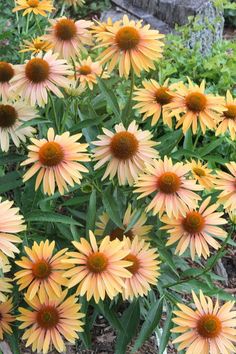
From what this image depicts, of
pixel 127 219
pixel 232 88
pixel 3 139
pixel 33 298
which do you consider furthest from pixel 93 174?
pixel 232 88

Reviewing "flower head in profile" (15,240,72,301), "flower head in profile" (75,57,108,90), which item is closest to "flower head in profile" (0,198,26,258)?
"flower head in profile" (15,240,72,301)

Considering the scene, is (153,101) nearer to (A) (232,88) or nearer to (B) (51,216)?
(B) (51,216)

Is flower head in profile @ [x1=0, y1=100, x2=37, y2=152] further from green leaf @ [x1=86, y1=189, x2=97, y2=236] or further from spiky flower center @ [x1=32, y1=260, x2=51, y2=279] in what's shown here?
spiky flower center @ [x1=32, y1=260, x2=51, y2=279]

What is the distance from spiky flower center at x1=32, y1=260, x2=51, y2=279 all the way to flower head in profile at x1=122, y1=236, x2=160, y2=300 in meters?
0.23

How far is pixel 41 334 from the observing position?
1755mm

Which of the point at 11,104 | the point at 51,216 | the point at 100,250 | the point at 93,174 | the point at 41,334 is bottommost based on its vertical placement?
the point at 41,334

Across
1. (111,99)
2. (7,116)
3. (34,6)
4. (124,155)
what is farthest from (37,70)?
(34,6)

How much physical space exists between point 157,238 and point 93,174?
1.02 feet

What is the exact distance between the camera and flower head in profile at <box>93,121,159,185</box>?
190 centimetres

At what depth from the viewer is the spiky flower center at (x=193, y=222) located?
72.4 inches

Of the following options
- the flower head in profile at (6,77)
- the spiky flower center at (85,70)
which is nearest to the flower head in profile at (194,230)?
the flower head in profile at (6,77)

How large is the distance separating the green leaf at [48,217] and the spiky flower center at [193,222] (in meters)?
0.35

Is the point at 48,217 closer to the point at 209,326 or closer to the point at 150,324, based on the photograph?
the point at 150,324

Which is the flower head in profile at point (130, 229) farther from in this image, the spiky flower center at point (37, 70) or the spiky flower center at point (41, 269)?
the spiky flower center at point (37, 70)
